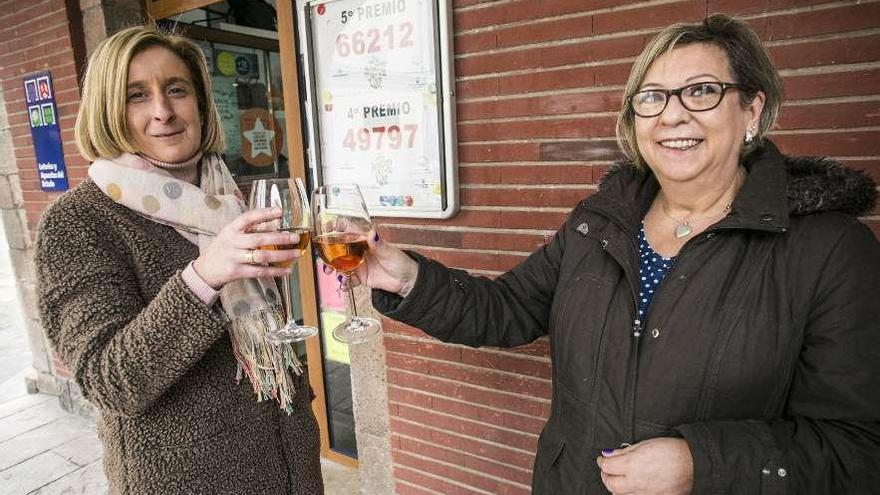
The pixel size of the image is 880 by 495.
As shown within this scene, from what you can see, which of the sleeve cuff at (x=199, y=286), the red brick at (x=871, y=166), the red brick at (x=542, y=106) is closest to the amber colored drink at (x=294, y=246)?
the sleeve cuff at (x=199, y=286)

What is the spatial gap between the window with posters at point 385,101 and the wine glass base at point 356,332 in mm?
966

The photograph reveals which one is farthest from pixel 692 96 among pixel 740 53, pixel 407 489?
pixel 407 489

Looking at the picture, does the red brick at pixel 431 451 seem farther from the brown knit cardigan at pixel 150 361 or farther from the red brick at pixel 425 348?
the brown knit cardigan at pixel 150 361

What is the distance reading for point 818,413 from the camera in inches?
46.2

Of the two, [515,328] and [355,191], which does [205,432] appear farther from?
[515,328]

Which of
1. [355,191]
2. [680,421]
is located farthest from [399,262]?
[680,421]

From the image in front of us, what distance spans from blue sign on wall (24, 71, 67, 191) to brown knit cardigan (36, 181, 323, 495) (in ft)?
10.3

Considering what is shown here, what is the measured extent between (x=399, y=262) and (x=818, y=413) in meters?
1.08

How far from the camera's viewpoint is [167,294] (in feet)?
4.11

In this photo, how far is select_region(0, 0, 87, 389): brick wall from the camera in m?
3.78

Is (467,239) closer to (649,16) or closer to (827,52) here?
(649,16)

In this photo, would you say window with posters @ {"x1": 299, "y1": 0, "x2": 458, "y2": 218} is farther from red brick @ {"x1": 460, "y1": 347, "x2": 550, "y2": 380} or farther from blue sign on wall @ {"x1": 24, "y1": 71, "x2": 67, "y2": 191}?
blue sign on wall @ {"x1": 24, "y1": 71, "x2": 67, "y2": 191}

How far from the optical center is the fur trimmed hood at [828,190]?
1242mm

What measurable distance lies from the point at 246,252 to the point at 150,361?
379mm
